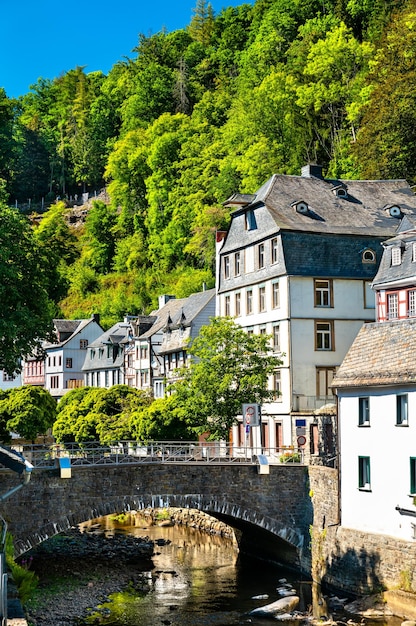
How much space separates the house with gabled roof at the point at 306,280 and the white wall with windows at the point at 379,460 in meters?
11.7

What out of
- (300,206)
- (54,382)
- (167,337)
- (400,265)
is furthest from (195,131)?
(400,265)

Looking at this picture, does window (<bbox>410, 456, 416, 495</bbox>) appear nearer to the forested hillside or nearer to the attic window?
the forested hillside

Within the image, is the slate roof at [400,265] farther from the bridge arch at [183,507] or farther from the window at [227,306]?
the bridge arch at [183,507]

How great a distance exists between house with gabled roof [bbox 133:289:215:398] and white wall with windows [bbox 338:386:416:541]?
3015 cm

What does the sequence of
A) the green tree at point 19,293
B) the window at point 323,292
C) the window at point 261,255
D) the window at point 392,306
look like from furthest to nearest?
1. the window at point 261,255
2. the window at point 323,292
3. the window at point 392,306
4. the green tree at point 19,293

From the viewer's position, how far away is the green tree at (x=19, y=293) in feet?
128

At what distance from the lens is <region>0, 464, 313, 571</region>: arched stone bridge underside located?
3616 centimetres

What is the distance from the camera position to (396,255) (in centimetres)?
4966

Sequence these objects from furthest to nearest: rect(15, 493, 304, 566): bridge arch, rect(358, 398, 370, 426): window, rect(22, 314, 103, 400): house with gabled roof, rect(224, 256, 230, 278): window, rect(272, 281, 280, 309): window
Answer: rect(22, 314, 103, 400): house with gabled roof
rect(224, 256, 230, 278): window
rect(272, 281, 280, 309): window
rect(15, 493, 304, 566): bridge arch
rect(358, 398, 370, 426): window

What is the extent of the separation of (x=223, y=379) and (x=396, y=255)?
1210 centimetres

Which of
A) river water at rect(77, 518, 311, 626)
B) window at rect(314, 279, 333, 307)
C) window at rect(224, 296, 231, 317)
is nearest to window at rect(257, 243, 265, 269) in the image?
window at rect(314, 279, 333, 307)

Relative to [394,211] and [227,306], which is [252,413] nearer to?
[227,306]

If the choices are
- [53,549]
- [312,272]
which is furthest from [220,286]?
[53,549]


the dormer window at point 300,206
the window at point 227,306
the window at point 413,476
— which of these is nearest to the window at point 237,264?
the window at point 227,306
